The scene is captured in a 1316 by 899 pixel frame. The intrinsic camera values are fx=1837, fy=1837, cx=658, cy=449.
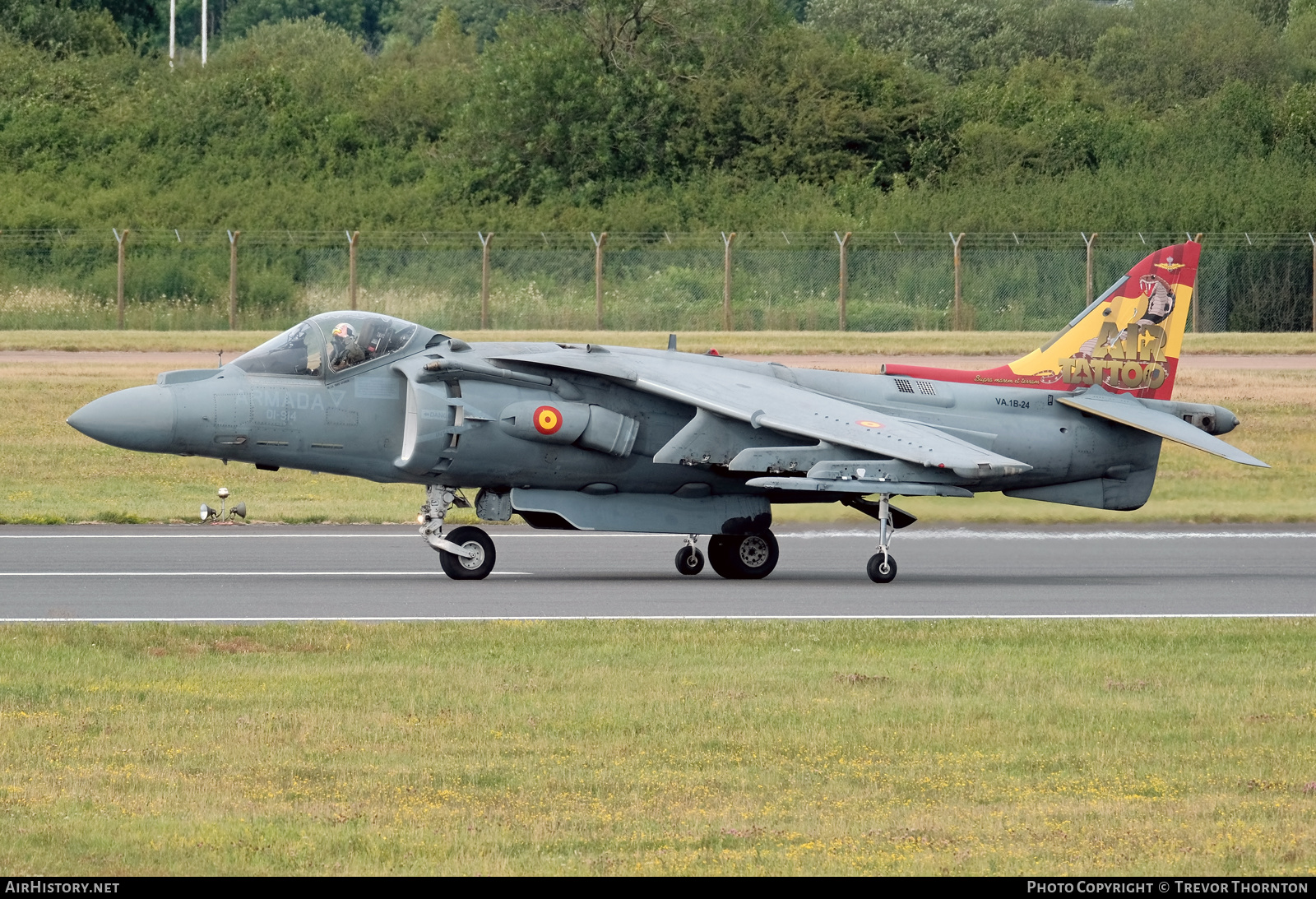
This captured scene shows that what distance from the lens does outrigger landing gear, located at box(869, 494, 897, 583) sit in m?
17.7

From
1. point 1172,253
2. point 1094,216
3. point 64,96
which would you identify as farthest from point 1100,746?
point 64,96

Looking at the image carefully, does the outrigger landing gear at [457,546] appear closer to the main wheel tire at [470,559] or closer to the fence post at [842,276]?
the main wheel tire at [470,559]

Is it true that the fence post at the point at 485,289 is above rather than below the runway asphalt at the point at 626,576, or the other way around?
above

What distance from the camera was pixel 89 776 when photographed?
9.00 meters

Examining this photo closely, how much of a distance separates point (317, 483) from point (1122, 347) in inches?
526

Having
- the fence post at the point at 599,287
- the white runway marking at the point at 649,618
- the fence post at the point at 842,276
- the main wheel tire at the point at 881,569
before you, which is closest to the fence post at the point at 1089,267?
the fence post at the point at 842,276

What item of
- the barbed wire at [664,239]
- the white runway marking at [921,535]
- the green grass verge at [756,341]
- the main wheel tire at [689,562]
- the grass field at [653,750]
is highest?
the barbed wire at [664,239]

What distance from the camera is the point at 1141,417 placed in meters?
18.6

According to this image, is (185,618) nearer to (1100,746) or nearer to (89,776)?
(89,776)

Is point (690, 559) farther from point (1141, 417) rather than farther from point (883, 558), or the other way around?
point (1141, 417)

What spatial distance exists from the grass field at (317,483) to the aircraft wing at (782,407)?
2642 millimetres

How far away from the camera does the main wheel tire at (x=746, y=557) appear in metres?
18.5

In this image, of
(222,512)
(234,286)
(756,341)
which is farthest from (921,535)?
(234,286)

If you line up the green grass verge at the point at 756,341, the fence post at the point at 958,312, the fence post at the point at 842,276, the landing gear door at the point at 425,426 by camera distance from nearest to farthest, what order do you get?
the landing gear door at the point at 425,426, the green grass verge at the point at 756,341, the fence post at the point at 842,276, the fence post at the point at 958,312
